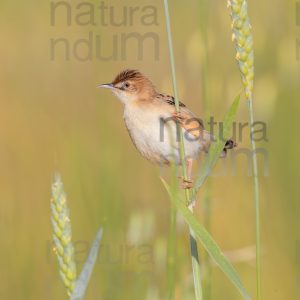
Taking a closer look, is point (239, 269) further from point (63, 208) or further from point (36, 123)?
point (36, 123)

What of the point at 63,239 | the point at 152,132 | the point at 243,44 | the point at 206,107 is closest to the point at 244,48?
the point at 243,44

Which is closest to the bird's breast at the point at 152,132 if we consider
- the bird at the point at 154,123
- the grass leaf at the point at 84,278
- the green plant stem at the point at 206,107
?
the bird at the point at 154,123

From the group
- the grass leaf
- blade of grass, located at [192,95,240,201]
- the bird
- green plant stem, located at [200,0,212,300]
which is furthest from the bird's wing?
the grass leaf

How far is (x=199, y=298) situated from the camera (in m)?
2.80

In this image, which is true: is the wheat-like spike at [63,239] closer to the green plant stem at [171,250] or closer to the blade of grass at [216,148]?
the green plant stem at [171,250]

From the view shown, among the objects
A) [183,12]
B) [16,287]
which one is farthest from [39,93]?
[16,287]

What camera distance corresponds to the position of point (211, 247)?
269 centimetres

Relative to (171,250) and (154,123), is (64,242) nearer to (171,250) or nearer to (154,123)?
(171,250)

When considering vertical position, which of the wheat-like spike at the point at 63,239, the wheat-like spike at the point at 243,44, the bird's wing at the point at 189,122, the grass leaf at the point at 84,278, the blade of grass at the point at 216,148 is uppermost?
the wheat-like spike at the point at 243,44

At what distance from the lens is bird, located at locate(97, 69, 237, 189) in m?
4.53

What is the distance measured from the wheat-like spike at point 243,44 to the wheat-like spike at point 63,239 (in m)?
0.69

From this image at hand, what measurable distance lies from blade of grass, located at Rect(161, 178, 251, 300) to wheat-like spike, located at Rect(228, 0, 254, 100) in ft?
1.34

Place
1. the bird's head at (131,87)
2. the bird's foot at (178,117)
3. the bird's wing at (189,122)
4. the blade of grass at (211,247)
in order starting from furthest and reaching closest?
the bird's head at (131,87), the bird's wing at (189,122), the bird's foot at (178,117), the blade of grass at (211,247)

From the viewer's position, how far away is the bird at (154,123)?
4.53m
